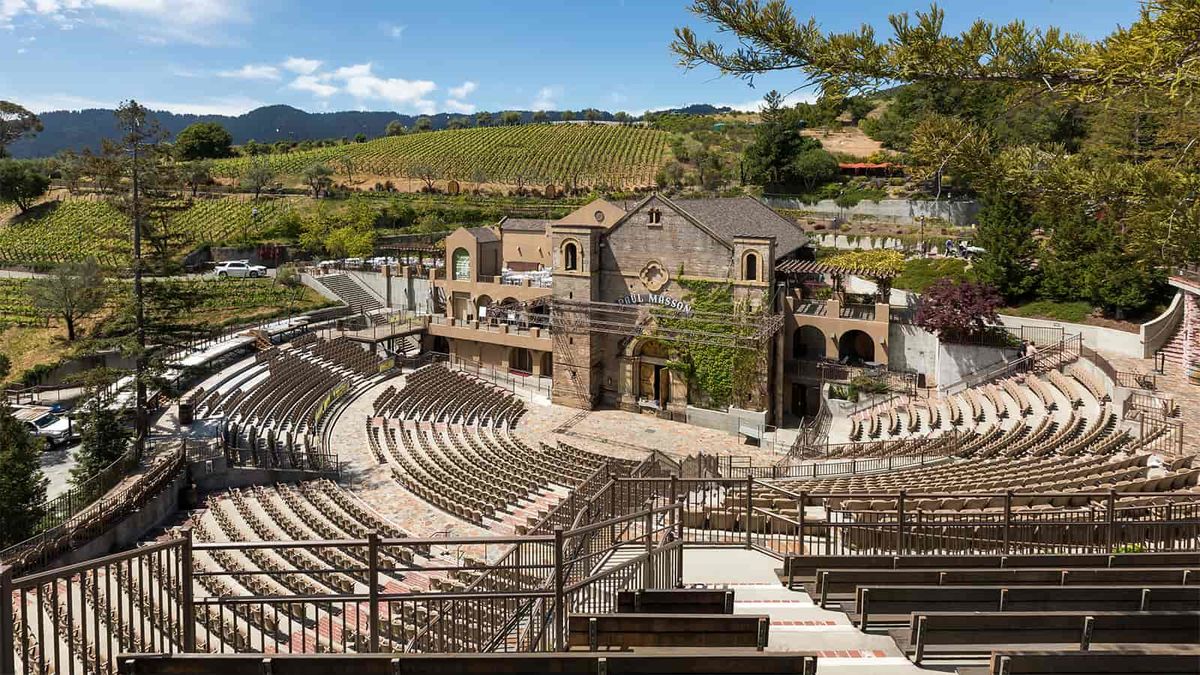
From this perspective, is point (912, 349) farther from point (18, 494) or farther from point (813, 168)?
point (813, 168)

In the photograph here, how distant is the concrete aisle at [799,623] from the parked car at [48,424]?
2374cm

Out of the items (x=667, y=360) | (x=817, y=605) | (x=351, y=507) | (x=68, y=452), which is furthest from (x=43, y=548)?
(x=667, y=360)

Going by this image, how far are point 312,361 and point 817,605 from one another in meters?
31.6

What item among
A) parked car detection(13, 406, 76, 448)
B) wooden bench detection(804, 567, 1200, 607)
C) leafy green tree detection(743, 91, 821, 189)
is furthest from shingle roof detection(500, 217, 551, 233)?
wooden bench detection(804, 567, 1200, 607)

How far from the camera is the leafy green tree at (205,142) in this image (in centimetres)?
10544

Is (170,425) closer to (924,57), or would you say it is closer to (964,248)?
(924,57)

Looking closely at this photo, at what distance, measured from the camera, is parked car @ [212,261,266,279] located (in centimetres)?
5111

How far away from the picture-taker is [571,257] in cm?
3572

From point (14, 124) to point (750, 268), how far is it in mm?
97278

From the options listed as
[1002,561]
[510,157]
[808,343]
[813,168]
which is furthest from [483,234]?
[510,157]

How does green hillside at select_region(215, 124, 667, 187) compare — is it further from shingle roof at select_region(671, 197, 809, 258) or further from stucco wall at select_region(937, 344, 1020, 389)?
stucco wall at select_region(937, 344, 1020, 389)

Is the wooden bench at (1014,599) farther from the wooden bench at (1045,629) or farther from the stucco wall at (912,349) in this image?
the stucco wall at (912,349)

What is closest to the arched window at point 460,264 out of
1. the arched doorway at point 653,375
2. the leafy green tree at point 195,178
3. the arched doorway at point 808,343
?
the arched doorway at point 653,375

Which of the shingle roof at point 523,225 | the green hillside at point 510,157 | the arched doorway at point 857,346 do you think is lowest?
the arched doorway at point 857,346
